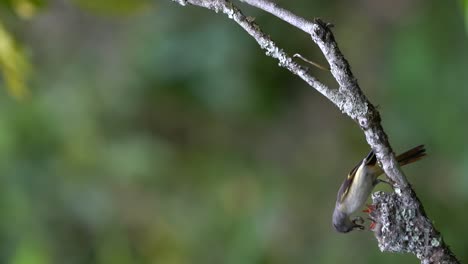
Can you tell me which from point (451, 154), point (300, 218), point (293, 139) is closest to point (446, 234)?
point (451, 154)

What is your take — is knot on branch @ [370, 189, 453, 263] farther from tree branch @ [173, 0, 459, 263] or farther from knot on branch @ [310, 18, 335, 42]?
knot on branch @ [310, 18, 335, 42]

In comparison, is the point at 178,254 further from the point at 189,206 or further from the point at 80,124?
the point at 80,124

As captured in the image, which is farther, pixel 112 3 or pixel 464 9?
pixel 112 3

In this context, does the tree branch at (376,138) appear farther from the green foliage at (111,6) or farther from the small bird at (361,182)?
the green foliage at (111,6)

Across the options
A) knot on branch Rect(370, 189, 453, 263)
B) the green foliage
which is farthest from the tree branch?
the green foliage

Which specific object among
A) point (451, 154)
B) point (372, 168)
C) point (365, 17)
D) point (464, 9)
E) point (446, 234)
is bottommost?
point (372, 168)
